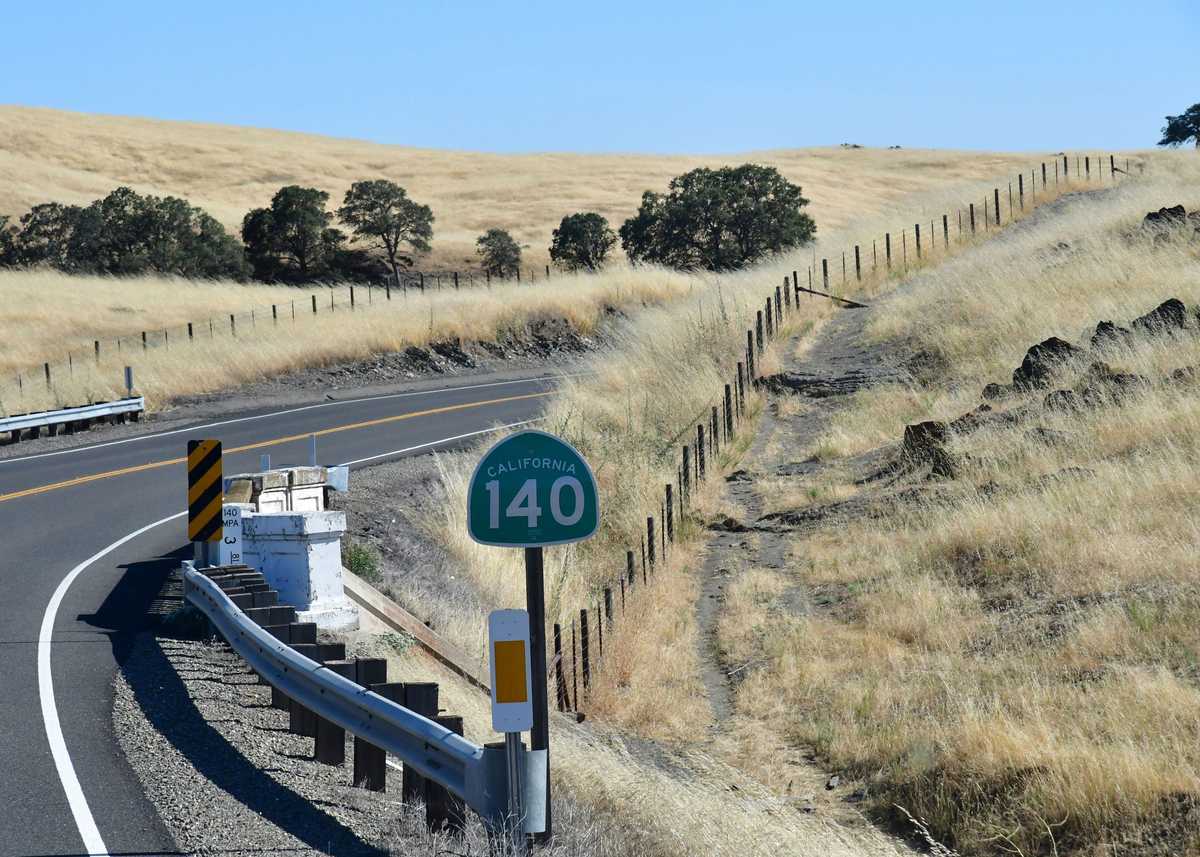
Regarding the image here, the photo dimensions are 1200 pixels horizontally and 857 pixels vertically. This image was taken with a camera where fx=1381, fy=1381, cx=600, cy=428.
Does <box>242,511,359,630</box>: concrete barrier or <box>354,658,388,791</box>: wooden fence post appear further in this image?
<box>242,511,359,630</box>: concrete barrier

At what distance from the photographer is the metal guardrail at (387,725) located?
6430mm

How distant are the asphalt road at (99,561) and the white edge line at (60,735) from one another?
0.06ft

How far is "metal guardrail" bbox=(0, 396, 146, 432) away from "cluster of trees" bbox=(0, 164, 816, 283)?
88.6 feet

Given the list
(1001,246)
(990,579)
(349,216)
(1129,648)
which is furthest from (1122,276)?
(349,216)

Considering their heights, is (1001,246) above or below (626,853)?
above

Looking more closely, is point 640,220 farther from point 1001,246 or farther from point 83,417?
point 83,417

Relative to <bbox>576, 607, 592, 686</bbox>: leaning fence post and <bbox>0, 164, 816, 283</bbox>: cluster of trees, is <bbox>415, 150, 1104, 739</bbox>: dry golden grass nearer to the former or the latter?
<bbox>576, 607, 592, 686</bbox>: leaning fence post

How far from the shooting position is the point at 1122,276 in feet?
82.8

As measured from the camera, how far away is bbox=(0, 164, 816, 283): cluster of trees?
167 feet

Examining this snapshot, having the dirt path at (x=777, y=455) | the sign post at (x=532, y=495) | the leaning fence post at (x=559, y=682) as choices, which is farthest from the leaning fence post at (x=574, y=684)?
the sign post at (x=532, y=495)

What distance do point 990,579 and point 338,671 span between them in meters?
6.95

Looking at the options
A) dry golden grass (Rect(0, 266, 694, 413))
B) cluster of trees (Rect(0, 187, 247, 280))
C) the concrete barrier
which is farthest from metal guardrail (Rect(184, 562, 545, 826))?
cluster of trees (Rect(0, 187, 247, 280))

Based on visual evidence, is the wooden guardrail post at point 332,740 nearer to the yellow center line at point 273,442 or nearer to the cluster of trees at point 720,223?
the yellow center line at point 273,442

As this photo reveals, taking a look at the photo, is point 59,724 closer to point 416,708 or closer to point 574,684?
point 416,708
